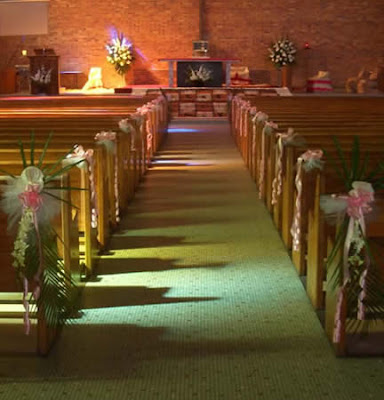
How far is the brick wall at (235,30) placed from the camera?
20.4m

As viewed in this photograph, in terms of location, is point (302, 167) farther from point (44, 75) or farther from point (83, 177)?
point (44, 75)

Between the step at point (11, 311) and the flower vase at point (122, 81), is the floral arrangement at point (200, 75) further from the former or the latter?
the step at point (11, 311)

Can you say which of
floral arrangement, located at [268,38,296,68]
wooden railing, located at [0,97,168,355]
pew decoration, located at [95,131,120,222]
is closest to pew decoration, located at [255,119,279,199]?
wooden railing, located at [0,97,168,355]

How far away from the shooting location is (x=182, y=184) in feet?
26.1

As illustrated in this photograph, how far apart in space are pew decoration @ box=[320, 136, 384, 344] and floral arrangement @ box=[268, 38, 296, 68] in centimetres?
1689

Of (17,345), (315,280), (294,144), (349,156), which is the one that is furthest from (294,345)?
(294,144)

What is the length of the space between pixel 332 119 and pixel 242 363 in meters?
4.92

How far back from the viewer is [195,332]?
366 cm

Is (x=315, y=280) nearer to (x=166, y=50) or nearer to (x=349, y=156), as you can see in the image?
(x=349, y=156)

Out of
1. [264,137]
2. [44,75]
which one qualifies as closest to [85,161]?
[264,137]

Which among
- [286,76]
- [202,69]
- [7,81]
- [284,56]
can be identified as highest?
[284,56]

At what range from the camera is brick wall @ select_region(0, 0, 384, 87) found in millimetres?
20422

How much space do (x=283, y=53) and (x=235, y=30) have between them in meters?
1.55

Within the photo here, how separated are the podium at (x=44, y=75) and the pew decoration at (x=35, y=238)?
15.1m
